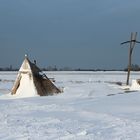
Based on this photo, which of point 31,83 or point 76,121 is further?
point 31,83

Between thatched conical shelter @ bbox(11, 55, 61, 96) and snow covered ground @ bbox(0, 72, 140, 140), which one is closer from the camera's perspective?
snow covered ground @ bbox(0, 72, 140, 140)

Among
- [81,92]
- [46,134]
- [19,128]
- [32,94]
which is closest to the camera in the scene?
[46,134]

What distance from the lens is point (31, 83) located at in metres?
23.7

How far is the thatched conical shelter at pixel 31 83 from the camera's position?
2355 centimetres

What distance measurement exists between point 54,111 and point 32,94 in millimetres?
10944

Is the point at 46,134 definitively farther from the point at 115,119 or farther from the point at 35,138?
the point at 115,119

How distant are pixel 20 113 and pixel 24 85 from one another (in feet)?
38.8

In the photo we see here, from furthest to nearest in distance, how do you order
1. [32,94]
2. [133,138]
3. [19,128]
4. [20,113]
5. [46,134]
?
[32,94], [20,113], [19,128], [46,134], [133,138]

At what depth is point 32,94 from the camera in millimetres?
23344

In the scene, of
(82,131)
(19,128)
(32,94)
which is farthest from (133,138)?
(32,94)

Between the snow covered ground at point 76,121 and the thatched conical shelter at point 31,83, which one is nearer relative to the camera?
the snow covered ground at point 76,121

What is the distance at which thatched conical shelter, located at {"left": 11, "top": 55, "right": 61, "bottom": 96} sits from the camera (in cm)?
2355

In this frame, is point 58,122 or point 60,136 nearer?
point 60,136

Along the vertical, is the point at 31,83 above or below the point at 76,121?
above
